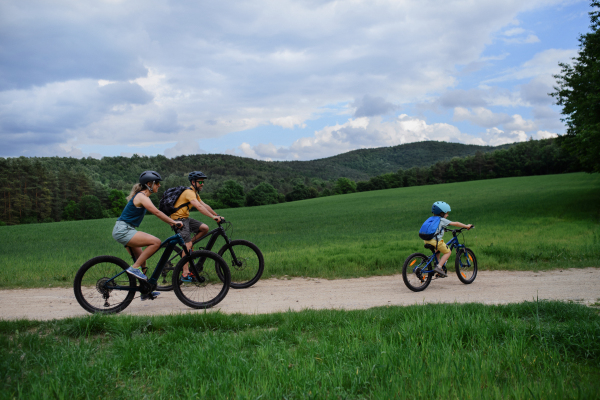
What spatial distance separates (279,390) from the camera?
2.76 metres

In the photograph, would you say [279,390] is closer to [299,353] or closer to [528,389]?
[299,353]

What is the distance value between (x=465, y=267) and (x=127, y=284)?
22.3 ft

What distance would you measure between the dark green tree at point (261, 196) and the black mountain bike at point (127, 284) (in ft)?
228

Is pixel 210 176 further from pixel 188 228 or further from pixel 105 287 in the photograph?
pixel 105 287

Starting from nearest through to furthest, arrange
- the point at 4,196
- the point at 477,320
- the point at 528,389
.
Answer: the point at 528,389
the point at 477,320
the point at 4,196

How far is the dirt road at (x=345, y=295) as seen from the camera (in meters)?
5.95

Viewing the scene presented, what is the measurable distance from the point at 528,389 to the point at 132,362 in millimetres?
3291

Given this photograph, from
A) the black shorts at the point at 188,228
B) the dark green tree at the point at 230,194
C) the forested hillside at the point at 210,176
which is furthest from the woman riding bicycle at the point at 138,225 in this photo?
the dark green tree at the point at 230,194

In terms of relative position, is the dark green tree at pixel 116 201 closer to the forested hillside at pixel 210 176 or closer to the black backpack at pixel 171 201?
the forested hillside at pixel 210 176

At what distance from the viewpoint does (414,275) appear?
735 centimetres

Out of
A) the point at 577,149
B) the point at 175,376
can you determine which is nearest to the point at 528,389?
the point at 175,376

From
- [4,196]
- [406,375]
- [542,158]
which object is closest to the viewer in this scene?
[406,375]

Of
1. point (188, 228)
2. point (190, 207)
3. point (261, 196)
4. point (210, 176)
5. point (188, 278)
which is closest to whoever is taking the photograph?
point (188, 278)

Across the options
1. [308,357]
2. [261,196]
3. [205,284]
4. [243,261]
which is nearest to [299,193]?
[261,196]
